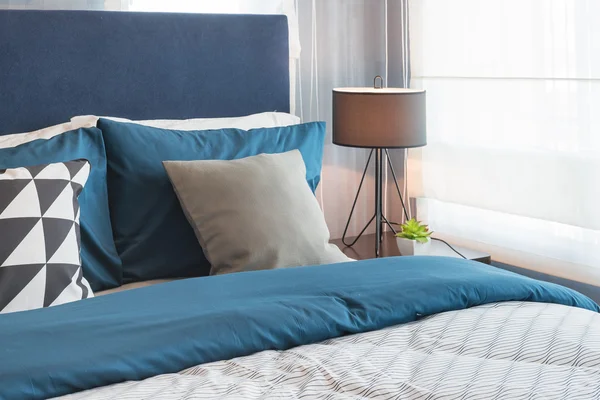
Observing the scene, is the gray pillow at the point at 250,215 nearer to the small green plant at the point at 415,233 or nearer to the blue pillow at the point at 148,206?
the blue pillow at the point at 148,206

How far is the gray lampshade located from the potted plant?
301 mm

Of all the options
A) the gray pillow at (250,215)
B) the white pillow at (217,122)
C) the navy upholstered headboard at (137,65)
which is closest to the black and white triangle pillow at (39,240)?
the gray pillow at (250,215)

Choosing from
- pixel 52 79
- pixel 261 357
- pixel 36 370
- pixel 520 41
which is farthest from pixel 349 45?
pixel 36 370

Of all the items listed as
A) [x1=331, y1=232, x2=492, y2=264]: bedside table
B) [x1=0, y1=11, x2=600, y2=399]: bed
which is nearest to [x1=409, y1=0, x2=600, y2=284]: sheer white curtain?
[x1=331, y1=232, x2=492, y2=264]: bedside table

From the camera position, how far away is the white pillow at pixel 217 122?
269 centimetres

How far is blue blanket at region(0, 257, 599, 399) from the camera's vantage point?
1542 mm

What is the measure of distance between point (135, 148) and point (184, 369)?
1066 millimetres

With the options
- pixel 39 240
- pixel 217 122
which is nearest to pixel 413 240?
pixel 217 122

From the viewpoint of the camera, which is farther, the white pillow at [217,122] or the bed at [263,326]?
the white pillow at [217,122]

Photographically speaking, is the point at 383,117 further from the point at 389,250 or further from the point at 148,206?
the point at 148,206

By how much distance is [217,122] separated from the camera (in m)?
2.89

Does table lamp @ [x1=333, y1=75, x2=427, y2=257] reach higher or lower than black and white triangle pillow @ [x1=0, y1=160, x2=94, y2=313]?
higher

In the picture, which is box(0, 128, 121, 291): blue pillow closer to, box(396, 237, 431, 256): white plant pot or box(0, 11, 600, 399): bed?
box(0, 11, 600, 399): bed

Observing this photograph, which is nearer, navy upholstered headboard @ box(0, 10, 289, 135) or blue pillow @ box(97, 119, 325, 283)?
blue pillow @ box(97, 119, 325, 283)
